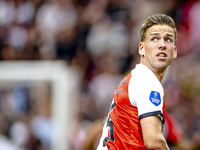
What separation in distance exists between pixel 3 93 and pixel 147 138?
13.4ft

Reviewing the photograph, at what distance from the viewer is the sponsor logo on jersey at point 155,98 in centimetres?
262

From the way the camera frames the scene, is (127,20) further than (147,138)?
Yes

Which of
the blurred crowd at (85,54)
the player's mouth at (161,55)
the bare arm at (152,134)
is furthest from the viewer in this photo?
the blurred crowd at (85,54)

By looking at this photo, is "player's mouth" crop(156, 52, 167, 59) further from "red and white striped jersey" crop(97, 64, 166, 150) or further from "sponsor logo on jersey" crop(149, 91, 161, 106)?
"sponsor logo on jersey" crop(149, 91, 161, 106)

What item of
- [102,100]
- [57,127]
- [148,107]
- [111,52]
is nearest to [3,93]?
[57,127]

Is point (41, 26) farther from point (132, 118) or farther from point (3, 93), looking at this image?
point (132, 118)

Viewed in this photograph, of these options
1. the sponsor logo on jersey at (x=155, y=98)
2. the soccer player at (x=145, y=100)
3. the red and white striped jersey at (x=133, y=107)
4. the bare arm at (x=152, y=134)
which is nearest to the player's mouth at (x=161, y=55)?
the soccer player at (x=145, y=100)

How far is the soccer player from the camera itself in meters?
2.59

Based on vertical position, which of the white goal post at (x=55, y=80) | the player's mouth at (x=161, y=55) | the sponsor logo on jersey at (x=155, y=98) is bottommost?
the white goal post at (x=55, y=80)

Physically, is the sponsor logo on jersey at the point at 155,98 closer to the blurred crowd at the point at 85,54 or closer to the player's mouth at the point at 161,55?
the player's mouth at the point at 161,55

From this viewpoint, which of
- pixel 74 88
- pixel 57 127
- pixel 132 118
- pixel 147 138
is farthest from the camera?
pixel 74 88

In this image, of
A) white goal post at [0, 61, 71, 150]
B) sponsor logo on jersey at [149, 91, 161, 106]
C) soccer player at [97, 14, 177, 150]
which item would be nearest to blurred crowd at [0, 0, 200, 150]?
white goal post at [0, 61, 71, 150]

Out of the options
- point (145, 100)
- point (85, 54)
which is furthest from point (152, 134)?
point (85, 54)

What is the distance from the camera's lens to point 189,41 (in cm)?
751
